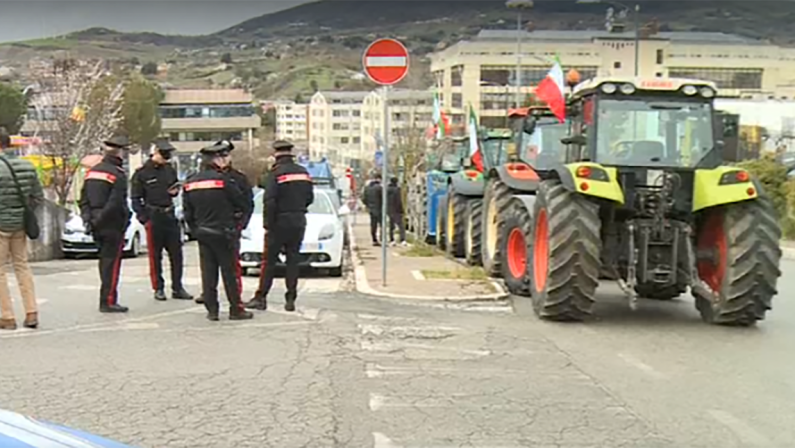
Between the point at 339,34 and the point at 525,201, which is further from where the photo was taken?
the point at 339,34

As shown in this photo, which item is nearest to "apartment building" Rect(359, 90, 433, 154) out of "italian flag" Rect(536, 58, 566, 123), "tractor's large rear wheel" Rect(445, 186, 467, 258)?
"tractor's large rear wheel" Rect(445, 186, 467, 258)

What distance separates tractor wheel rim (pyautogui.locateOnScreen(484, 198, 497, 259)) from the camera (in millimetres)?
15002

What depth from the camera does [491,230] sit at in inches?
600

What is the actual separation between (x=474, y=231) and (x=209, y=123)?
5863 cm

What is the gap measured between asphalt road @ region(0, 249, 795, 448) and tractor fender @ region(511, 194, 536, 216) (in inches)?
69.1

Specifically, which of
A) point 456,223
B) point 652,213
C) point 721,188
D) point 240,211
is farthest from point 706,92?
point 456,223

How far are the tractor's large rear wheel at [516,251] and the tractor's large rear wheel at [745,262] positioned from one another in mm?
2674

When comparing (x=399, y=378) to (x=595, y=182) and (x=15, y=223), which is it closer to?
(x=595, y=182)

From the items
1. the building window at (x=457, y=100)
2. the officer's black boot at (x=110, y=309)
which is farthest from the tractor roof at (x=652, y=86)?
the building window at (x=457, y=100)

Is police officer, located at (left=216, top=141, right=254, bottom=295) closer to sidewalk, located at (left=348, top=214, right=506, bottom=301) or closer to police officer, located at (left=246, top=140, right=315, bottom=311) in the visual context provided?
police officer, located at (left=246, top=140, right=315, bottom=311)

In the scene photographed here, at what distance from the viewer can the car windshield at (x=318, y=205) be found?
1609 centimetres

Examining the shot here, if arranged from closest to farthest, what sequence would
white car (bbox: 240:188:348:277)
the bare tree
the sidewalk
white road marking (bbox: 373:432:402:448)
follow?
white road marking (bbox: 373:432:402:448) → the sidewalk → white car (bbox: 240:188:348:277) → the bare tree

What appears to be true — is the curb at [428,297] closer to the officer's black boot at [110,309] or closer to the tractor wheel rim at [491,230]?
the tractor wheel rim at [491,230]

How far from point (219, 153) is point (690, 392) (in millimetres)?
5176
